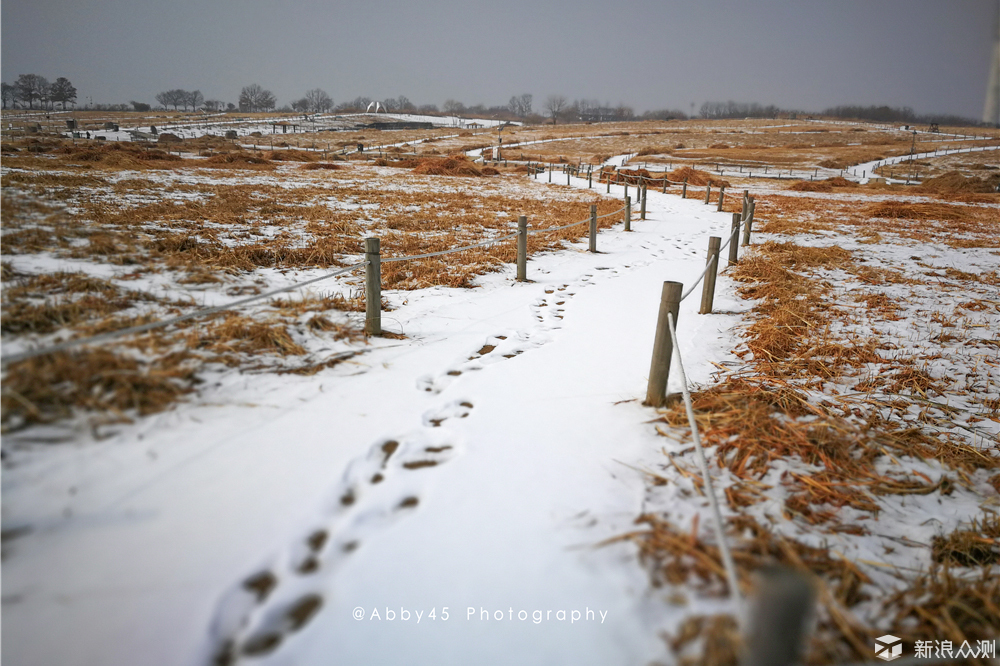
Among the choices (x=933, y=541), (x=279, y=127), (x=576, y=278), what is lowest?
(x=933, y=541)

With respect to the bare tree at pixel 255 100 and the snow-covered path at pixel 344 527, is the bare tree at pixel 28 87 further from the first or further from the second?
the bare tree at pixel 255 100

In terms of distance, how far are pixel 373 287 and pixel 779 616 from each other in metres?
4.06

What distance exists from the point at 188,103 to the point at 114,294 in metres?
128

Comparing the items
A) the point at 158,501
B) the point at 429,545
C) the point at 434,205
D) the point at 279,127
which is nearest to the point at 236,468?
the point at 158,501

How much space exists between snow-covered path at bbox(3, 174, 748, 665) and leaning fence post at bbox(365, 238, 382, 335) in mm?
845

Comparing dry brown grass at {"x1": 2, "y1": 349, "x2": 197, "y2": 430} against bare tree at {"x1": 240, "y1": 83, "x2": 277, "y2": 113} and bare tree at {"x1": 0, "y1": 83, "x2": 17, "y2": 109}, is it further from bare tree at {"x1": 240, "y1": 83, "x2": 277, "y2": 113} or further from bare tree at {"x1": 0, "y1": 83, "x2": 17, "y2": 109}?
bare tree at {"x1": 240, "y1": 83, "x2": 277, "y2": 113}

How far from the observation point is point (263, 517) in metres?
2.22

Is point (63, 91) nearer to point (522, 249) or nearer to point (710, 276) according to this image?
point (522, 249)

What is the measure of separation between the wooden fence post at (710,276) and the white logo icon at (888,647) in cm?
447

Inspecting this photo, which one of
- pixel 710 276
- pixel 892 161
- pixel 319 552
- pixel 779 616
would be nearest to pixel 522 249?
pixel 710 276

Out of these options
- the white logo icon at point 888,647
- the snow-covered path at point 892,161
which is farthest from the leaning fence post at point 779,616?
the snow-covered path at point 892,161

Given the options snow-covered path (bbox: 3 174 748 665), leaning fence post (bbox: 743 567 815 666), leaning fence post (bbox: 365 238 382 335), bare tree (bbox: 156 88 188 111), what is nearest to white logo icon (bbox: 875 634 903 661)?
snow-covered path (bbox: 3 174 748 665)

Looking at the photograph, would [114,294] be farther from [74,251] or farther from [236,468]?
[236,468]

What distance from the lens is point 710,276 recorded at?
19.0 ft
